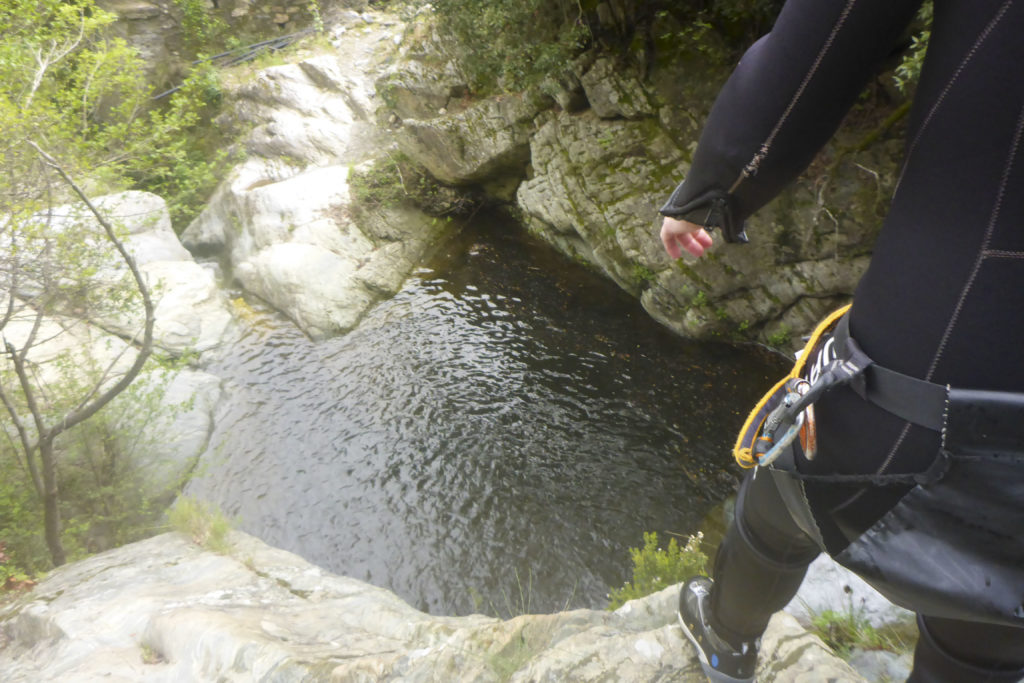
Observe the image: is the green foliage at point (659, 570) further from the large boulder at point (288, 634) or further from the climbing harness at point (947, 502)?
the climbing harness at point (947, 502)

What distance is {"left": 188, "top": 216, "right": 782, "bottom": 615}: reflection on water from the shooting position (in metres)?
5.05

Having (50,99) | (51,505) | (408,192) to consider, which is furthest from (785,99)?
(408,192)

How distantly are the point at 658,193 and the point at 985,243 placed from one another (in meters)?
6.22

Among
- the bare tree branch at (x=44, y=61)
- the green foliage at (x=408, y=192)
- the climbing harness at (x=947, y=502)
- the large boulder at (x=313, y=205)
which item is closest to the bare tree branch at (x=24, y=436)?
the bare tree branch at (x=44, y=61)

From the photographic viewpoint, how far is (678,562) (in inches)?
152

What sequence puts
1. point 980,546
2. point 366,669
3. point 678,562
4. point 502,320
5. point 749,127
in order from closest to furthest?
point 980,546, point 749,127, point 366,669, point 678,562, point 502,320

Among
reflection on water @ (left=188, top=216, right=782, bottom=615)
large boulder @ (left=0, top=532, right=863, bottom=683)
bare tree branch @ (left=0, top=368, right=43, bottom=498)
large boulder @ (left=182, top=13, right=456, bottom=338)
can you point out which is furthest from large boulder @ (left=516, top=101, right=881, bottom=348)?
bare tree branch @ (left=0, top=368, right=43, bottom=498)

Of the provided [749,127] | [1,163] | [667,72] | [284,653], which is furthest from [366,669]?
[667,72]

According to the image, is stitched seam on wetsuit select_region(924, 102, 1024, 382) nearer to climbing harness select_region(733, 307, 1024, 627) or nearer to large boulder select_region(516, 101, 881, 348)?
climbing harness select_region(733, 307, 1024, 627)

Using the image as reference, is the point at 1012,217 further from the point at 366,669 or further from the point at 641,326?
the point at 641,326

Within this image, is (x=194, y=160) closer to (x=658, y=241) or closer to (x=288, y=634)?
(x=658, y=241)

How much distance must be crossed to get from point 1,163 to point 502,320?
542 cm

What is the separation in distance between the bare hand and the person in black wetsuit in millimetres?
33

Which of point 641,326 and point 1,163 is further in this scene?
point 641,326
